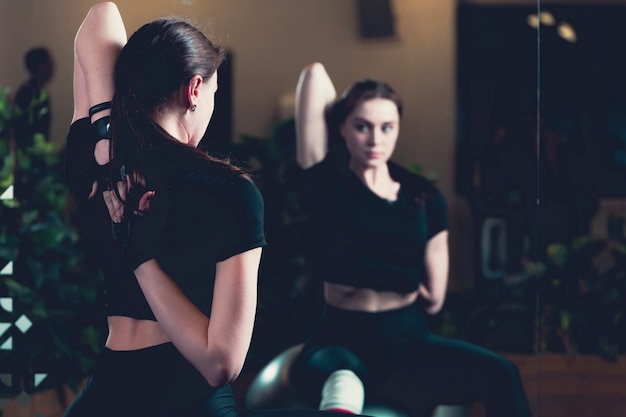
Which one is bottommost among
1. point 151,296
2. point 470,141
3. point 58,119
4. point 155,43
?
point 151,296

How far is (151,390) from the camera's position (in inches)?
66.4

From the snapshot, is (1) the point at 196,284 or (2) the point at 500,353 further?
(2) the point at 500,353

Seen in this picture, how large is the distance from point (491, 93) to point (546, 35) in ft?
0.94

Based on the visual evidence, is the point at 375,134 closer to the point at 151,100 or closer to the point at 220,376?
the point at 151,100

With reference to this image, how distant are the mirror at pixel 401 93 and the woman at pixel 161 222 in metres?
0.38

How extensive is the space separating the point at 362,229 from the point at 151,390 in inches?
37.9

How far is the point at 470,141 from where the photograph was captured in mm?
2547

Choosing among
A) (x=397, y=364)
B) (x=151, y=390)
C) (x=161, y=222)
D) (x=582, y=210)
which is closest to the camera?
(x=151, y=390)

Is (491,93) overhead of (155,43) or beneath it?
beneath

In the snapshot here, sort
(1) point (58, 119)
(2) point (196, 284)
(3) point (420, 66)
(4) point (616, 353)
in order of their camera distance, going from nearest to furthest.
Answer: (2) point (196, 284) → (1) point (58, 119) → (3) point (420, 66) → (4) point (616, 353)

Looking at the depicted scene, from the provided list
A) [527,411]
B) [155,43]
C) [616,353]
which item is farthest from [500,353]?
[155,43]

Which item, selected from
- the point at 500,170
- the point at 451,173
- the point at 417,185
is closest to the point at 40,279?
the point at 417,185

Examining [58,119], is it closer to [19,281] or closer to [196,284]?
[19,281]

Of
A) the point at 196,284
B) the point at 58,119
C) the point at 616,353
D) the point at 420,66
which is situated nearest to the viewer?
the point at 196,284
